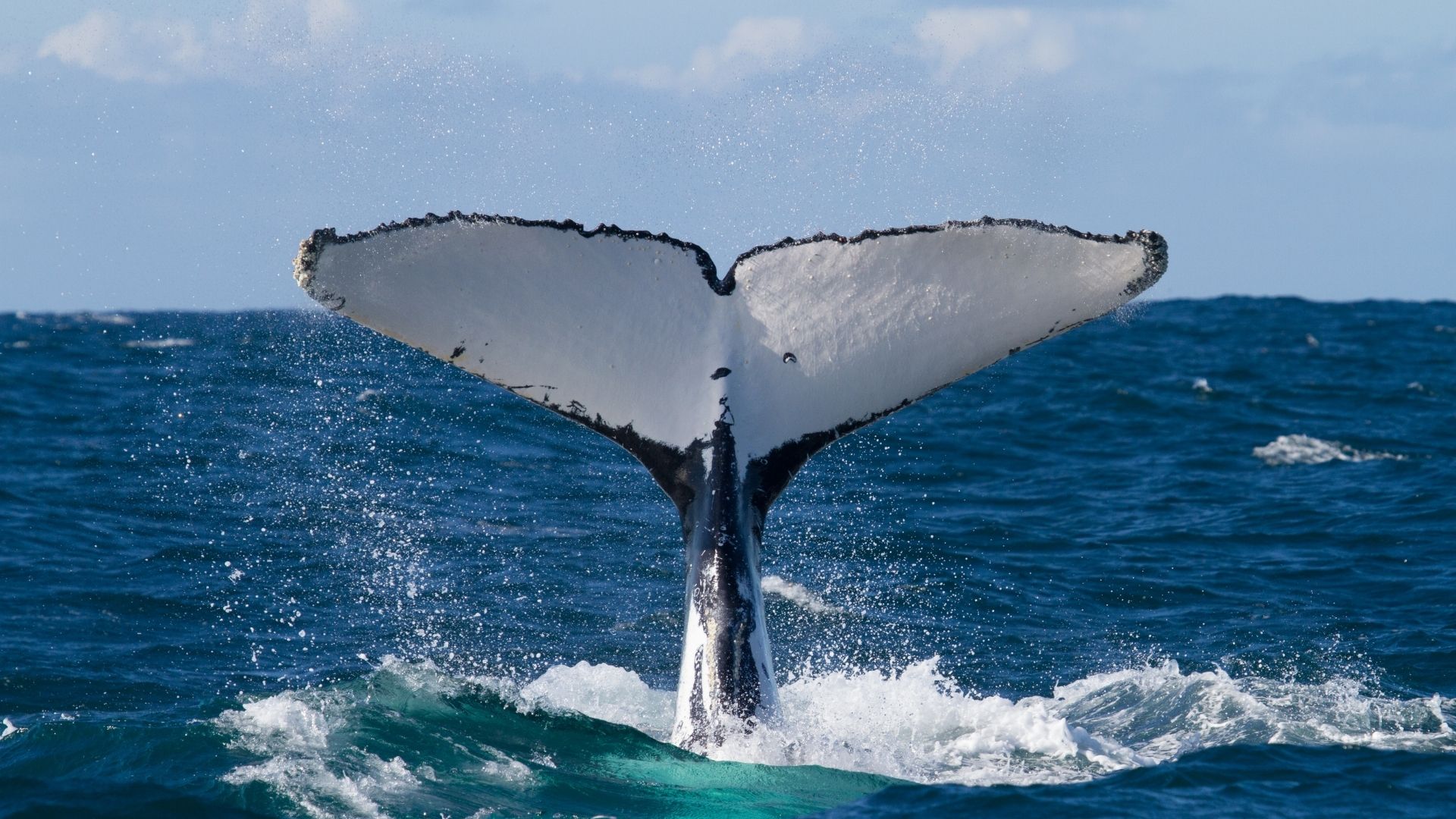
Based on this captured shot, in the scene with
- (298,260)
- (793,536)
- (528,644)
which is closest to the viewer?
(298,260)

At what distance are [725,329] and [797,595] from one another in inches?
209

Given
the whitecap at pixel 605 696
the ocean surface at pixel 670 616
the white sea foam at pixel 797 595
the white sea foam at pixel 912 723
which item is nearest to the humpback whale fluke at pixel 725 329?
the ocean surface at pixel 670 616

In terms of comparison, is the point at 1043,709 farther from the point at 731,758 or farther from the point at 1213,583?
the point at 1213,583

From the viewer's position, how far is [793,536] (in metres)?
14.1

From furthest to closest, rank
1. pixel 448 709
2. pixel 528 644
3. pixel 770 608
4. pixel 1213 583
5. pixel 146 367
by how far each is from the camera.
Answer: pixel 146 367, pixel 1213 583, pixel 770 608, pixel 528 644, pixel 448 709

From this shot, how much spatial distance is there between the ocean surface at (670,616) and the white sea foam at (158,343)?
12.1 meters

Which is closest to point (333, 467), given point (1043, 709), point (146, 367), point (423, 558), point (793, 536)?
point (423, 558)

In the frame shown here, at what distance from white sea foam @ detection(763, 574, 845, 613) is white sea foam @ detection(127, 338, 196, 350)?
85.9 ft

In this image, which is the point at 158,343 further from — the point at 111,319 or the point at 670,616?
the point at 111,319

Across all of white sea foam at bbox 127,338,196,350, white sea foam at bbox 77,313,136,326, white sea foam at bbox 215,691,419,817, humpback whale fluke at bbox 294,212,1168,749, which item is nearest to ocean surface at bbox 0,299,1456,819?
white sea foam at bbox 215,691,419,817

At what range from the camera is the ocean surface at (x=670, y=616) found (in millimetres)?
7082

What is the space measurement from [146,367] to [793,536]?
19.4 metres

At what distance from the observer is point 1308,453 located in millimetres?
19875

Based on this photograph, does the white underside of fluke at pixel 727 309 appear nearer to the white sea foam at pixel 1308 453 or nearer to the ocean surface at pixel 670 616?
the ocean surface at pixel 670 616
